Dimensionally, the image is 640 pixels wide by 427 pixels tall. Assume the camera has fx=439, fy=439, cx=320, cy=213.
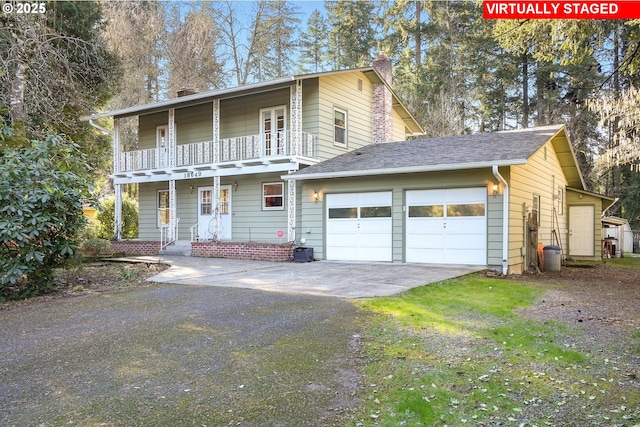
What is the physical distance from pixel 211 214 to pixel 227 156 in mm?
2645

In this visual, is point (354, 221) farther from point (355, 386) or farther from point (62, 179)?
point (355, 386)

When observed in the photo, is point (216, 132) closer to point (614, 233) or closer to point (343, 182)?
point (343, 182)

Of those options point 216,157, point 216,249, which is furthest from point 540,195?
point 216,157

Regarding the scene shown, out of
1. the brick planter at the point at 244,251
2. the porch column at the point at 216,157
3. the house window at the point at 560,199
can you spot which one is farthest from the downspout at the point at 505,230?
the porch column at the point at 216,157

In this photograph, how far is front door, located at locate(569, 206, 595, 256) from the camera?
54.5 feet

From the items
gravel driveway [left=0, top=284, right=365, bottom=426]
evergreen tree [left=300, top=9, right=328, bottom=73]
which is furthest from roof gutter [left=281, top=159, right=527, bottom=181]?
evergreen tree [left=300, top=9, right=328, bottom=73]

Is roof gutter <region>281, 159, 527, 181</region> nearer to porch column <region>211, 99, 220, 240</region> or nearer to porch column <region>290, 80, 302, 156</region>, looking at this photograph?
porch column <region>290, 80, 302, 156</region>

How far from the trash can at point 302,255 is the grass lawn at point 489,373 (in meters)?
6.91

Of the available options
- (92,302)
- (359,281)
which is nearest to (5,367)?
(92,302)

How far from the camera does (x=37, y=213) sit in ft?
23.1

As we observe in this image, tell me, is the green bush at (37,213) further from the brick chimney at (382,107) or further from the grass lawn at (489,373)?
the brick chimney at (382,107)

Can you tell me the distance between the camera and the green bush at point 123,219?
70.0 ft

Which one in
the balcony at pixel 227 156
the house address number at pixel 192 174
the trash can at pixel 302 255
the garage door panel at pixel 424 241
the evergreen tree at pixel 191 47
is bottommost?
the trash can at pixel 302 255

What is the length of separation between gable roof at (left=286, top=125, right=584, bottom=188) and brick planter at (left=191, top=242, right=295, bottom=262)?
2.23 metres
